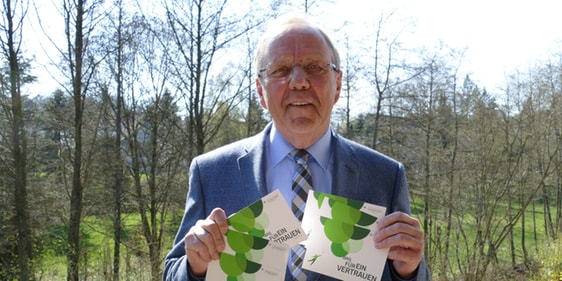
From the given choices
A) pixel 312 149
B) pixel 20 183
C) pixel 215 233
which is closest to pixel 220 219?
pixel 215 233

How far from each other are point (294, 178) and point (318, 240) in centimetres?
24

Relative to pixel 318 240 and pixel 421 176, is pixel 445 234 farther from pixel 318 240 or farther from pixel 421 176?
pixel 318 240

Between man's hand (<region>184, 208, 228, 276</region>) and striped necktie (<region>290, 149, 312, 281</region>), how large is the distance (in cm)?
26

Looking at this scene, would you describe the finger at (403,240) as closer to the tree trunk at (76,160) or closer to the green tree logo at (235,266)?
the green tree logo at (235,266)

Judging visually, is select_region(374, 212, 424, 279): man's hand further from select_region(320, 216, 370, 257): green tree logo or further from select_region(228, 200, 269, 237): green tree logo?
select_region(228, 200, 269, 237): green tree logo

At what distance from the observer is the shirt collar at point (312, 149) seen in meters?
1.55

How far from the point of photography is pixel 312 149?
155 centimetres

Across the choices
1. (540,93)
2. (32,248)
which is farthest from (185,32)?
(540,93)

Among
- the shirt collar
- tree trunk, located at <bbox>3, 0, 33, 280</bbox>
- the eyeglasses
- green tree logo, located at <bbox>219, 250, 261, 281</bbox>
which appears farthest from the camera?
tree trunk, located at <bbox>3, 0, 33, 280</bbox>

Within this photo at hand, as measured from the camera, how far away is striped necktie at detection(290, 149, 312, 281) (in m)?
1.42

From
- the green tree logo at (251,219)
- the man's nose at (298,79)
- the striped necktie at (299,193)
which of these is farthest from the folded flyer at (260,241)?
the man's nose at (298,79)

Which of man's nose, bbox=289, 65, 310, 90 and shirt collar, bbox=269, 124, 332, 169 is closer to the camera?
man's nose, bbox=289, 65, 310, 90

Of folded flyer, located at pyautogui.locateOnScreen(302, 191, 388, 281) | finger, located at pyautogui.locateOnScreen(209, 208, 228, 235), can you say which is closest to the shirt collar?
folded flyer, located at pyautogui.locateOnScreen(302, 191, 388, 281)

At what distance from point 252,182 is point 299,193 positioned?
16 cm
